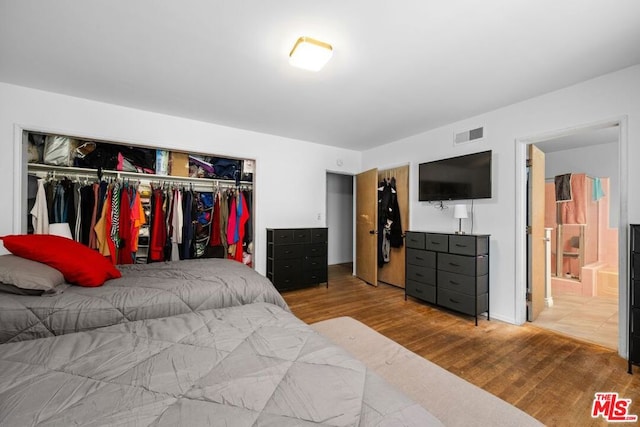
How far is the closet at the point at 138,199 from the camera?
9.46 ft

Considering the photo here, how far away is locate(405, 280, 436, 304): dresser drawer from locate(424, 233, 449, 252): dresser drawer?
0.49m

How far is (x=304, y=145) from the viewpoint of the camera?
445 cm

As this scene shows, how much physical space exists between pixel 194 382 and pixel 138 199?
3.14 m

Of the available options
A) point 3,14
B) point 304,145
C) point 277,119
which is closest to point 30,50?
point 3,14

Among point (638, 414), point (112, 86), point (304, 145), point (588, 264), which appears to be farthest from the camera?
point (304, 145)

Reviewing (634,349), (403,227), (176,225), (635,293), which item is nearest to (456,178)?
(403,227)

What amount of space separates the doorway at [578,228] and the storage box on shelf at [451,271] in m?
0.57

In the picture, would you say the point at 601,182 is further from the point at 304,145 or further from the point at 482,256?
the point at 304,145

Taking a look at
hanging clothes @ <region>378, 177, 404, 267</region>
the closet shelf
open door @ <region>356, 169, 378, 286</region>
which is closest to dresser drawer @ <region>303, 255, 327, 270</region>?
open door @ <region>356, 169, 378, 286</region>

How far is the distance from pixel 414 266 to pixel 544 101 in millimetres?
2284

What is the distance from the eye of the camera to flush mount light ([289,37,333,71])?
1.81 m

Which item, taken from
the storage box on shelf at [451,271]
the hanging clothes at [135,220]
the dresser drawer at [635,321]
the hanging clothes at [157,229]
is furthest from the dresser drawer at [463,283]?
the hanging clothes at [135,220]

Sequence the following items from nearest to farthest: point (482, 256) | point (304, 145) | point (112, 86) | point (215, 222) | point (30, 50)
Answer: point (30, 50), point (112, 86), point (482, 256), point (215, 222), point (304, 145)

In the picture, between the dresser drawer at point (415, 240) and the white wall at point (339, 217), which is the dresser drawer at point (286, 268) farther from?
the white wall at point (339, 217)
